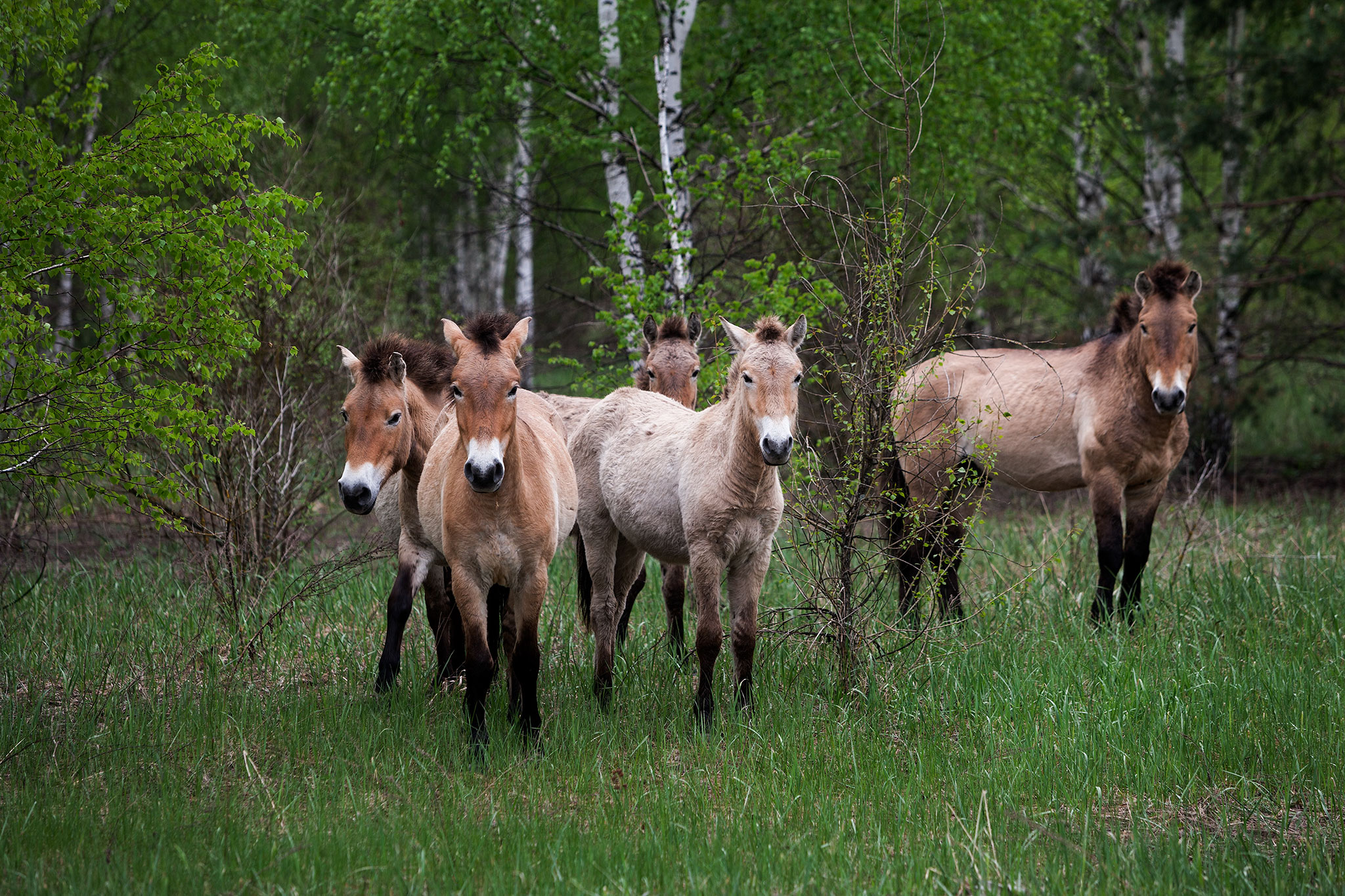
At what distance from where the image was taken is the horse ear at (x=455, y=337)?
17.8 feet

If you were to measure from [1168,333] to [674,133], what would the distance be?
561cm

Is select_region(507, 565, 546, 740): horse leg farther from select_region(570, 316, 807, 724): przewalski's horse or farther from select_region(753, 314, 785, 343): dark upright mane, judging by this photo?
select_region(753, 314, 785, 343): dark upright mane

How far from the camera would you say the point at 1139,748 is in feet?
16.6

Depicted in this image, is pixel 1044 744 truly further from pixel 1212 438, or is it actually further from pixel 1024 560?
pixel 1212 438

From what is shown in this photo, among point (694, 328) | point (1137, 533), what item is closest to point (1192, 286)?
point (1137, 533)

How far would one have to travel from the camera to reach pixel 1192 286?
784 cm

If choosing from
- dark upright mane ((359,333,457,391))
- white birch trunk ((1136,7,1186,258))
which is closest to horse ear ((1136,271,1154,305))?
dark upright mane ((359,333,457,391))

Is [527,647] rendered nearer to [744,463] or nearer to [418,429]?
[744,463]

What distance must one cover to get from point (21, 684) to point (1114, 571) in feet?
24.1

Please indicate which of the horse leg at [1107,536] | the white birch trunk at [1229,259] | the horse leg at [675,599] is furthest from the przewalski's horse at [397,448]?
the white birch trunk at [1229,259]

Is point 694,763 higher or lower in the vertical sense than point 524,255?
lower

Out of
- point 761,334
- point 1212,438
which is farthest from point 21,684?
point 1212,438

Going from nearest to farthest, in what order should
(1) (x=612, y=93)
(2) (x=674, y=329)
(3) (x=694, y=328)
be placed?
(2) (x=674, y=329) → (3) (x=694, y=328) → (1) (x=612, y=93)

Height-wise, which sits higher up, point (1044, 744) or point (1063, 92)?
point (1063, 92)
